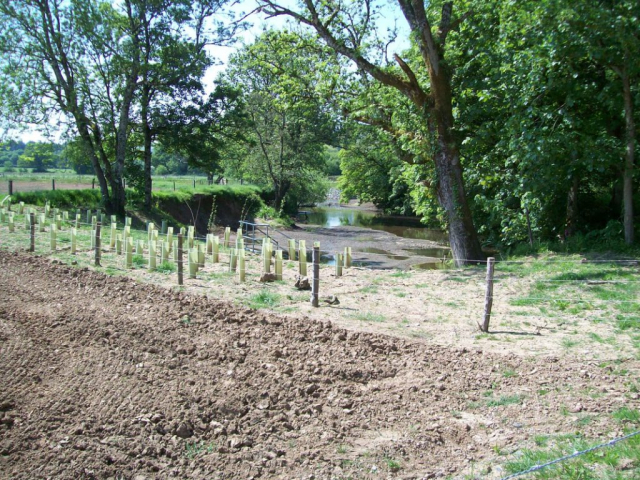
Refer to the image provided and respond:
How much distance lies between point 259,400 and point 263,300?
154 inches

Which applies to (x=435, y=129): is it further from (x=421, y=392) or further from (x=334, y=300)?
(x=421, y=392)

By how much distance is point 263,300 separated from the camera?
9.79m

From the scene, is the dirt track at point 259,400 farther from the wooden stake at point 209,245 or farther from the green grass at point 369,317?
the wooden stake at point 209,245

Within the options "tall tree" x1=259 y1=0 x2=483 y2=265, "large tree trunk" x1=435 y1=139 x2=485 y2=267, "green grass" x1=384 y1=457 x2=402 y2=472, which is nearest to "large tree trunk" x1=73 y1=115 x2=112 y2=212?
"tall tree" x1=259 y1=0 x2=483 y2=265

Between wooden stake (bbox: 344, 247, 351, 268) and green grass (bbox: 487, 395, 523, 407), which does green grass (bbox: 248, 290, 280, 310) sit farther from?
green grass (bbox: 487, 395, 523, 407)

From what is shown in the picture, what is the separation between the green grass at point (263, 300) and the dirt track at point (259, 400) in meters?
1.02

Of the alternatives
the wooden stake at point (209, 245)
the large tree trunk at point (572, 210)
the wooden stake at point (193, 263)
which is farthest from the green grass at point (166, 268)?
the large tree trunk at point (572, 210)

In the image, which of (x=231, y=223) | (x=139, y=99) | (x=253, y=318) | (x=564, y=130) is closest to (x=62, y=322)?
(x=253, y=318)

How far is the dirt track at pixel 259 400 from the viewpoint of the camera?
4871 mm

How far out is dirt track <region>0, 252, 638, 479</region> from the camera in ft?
16.0

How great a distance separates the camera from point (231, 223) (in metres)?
37.6

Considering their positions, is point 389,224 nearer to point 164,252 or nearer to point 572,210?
point 572,210

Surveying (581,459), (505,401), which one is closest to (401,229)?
(505,401)

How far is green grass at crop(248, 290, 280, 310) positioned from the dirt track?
40.2 inches
